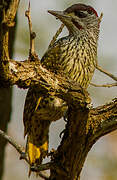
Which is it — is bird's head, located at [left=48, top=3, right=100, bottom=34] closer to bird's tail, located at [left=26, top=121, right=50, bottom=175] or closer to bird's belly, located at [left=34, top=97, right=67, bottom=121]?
bird's belly, located at [left=34, top=97, right=67, bottom=121]

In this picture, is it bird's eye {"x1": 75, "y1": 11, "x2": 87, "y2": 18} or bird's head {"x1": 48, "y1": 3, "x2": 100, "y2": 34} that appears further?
bird's eye {"x1": 75, "y1": 11, "x2": 87, "y2": 18}

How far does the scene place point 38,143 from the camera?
5.19 meters

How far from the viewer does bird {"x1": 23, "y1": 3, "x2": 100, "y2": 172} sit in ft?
15.6

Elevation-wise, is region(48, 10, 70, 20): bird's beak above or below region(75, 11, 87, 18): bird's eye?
below

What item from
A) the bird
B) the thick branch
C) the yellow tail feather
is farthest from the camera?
the yellow tail feather

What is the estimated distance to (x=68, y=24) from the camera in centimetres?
536

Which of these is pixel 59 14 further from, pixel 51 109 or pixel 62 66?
pixel 51 109

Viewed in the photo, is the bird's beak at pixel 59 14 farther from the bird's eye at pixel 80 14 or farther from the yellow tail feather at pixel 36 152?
the yellow tail feather at pixel 36 152

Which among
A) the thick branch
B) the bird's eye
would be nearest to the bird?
the bird's eye

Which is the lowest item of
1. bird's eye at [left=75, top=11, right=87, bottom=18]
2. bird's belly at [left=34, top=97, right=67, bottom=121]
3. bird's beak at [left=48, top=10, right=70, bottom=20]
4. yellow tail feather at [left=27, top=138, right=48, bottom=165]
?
yellow tail feather at [left=27, top=138, right=48, bottom=165]

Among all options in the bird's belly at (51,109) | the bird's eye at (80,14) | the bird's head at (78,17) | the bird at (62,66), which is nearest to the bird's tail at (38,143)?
the bird at (62,66)

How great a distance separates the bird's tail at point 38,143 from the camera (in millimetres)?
5062

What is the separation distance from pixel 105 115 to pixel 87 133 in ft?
0.70

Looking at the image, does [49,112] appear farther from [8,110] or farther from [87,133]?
[87,133]
